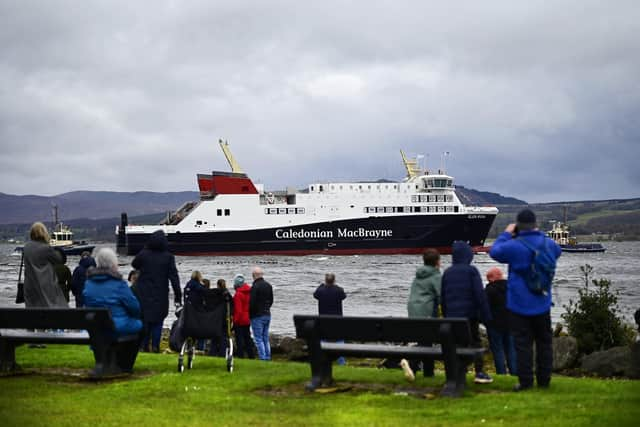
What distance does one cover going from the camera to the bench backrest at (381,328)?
20.7 ft

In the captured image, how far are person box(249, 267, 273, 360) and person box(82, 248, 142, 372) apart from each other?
9.33ft

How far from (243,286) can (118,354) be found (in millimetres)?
3204

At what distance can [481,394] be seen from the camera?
6.50 m

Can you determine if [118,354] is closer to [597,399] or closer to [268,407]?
[268,407]

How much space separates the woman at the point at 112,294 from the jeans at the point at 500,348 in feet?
11.8

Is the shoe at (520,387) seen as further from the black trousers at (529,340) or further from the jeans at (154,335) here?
the jeans at (154,335)

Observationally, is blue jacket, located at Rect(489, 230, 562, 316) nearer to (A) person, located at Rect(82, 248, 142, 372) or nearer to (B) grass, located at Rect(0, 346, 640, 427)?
(B) grass, located at Rect(0, 346, 640, 427)

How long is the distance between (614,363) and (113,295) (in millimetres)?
5341

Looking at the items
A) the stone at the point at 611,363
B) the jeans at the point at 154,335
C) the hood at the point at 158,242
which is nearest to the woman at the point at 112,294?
the hood at the point at 158,242

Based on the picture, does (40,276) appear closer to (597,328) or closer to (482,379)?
(482,379)

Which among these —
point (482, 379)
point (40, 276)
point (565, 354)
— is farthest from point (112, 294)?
point (565, 354)

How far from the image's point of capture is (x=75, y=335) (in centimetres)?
748

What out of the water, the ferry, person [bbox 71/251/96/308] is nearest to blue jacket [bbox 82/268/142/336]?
person [bbox 71/251/96/308]

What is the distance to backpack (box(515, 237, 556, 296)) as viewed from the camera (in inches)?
252
